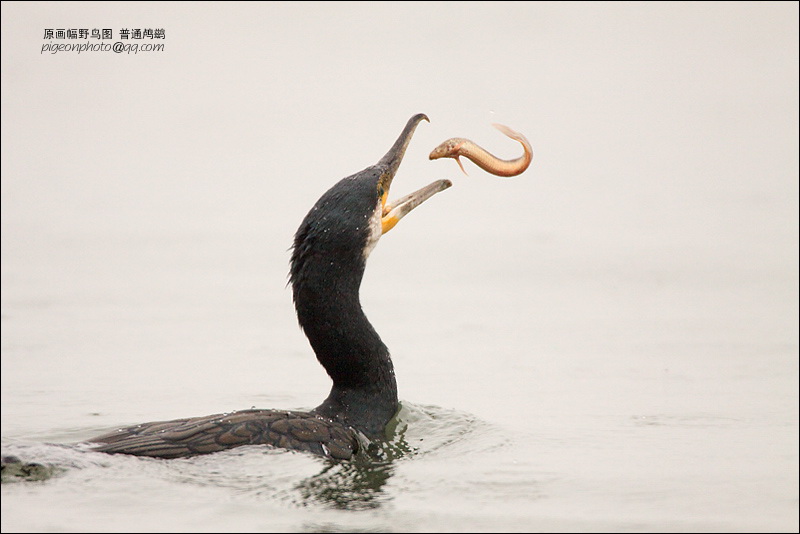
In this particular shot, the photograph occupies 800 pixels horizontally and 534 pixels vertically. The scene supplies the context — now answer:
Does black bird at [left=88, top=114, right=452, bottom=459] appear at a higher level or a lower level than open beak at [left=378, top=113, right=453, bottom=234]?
lower

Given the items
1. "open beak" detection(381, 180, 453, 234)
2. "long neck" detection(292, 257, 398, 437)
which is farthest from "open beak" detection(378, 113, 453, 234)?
"long neck" detection(292, 257, 398, 437)

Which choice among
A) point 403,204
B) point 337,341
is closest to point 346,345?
point 337,341

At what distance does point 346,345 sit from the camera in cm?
834

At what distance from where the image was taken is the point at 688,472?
26.4 feet

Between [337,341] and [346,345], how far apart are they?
0.21 feet

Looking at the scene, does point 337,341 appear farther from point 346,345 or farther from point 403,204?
point 403,204

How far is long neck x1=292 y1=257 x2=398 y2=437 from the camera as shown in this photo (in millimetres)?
8188

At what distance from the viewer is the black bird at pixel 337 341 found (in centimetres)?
763

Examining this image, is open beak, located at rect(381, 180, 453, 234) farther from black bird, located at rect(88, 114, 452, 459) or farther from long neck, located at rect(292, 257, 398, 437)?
long neck, located at rect(292, 257, 398, 437)

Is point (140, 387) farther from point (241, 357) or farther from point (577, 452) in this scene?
point (577, 452)

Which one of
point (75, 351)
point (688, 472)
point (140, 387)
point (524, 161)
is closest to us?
point (688, 472)

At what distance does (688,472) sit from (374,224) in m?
2.38

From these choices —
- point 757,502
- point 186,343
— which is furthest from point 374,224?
point 186,343

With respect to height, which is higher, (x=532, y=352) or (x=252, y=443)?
(x=532, y=352)
